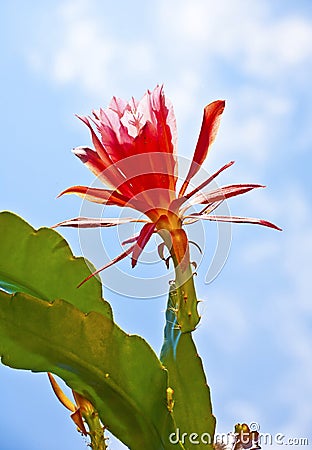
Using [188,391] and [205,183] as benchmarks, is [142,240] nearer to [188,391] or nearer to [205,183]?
[205,183]

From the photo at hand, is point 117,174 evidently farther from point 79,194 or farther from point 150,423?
point 150,423

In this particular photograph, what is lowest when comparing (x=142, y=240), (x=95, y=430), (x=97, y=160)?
(x=95, y=430)

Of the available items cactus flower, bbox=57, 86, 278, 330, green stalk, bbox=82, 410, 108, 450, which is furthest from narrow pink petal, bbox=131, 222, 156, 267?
green stalk, bbox=82, 410, 108, 450

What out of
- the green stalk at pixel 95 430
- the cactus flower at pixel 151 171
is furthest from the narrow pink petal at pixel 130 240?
the green stalk at pixel 95 430

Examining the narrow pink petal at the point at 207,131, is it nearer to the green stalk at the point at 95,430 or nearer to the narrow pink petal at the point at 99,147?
the narrow pink petal at the point at 99,147

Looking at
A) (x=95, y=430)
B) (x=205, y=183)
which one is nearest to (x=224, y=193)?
(x=205, y=183)

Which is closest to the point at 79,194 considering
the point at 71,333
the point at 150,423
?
the point at 71,333
